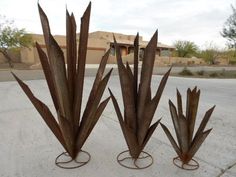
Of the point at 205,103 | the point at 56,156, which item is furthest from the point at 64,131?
the point at 205,103

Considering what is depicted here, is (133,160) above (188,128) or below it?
below

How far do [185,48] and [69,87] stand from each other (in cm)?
4443

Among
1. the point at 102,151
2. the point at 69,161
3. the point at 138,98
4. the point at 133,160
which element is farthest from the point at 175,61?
the point at 69,161

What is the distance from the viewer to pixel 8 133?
3.07 m

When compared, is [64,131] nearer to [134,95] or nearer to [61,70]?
[61,70]

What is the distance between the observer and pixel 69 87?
77.7 inches

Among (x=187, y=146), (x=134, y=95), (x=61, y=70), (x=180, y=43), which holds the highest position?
(x=180, y=43)

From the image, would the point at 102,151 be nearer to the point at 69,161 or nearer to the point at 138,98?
the point at 69,161

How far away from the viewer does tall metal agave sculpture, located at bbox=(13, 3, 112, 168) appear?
5.97ft

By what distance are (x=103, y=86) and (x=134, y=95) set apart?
0.33m

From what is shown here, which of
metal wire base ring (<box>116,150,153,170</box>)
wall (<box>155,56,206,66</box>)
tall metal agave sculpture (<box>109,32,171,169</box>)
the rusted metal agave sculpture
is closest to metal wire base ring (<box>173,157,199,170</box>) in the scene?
the rusted metal agave sculpture

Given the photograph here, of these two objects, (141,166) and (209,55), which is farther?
(209,55)

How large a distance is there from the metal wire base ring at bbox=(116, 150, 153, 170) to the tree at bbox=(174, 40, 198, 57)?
4362cm

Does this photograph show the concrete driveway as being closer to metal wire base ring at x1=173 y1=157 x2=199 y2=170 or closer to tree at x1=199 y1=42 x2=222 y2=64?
metal wire base ring at x1=173 y1=157 x2=199 y2=170
